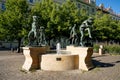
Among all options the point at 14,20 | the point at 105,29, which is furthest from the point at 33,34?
the point at 105,29

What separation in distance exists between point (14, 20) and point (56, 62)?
19586 millimetres

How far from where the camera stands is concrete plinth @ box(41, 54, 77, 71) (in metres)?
15.0

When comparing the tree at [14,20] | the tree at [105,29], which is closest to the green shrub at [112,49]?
the tree at [14,20]

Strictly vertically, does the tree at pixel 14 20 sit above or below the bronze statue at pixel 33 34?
above

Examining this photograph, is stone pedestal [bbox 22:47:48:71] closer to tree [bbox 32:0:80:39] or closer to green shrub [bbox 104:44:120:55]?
green shrub [bbox 104:44:120:55]

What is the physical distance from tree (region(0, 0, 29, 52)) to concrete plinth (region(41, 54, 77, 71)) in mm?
17918

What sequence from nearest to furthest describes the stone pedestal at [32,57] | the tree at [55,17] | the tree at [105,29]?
the stone pedestal at [32,57] → the tree at [55,17] → the tree at [105,29]

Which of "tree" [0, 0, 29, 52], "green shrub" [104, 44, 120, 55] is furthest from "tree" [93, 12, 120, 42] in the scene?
"tree" [0, 0, 29, 52]

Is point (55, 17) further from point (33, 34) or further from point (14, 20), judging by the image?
point (33, 34)

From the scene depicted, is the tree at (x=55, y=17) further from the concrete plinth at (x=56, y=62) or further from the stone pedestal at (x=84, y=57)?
the concrete plinth at (x=56, y=62)

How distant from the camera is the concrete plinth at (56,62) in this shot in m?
15.0

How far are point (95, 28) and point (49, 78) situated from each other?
1419 inches

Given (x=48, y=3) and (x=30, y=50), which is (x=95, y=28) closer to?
(x=48, y=3)

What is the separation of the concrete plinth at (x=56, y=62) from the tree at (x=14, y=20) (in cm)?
1792
